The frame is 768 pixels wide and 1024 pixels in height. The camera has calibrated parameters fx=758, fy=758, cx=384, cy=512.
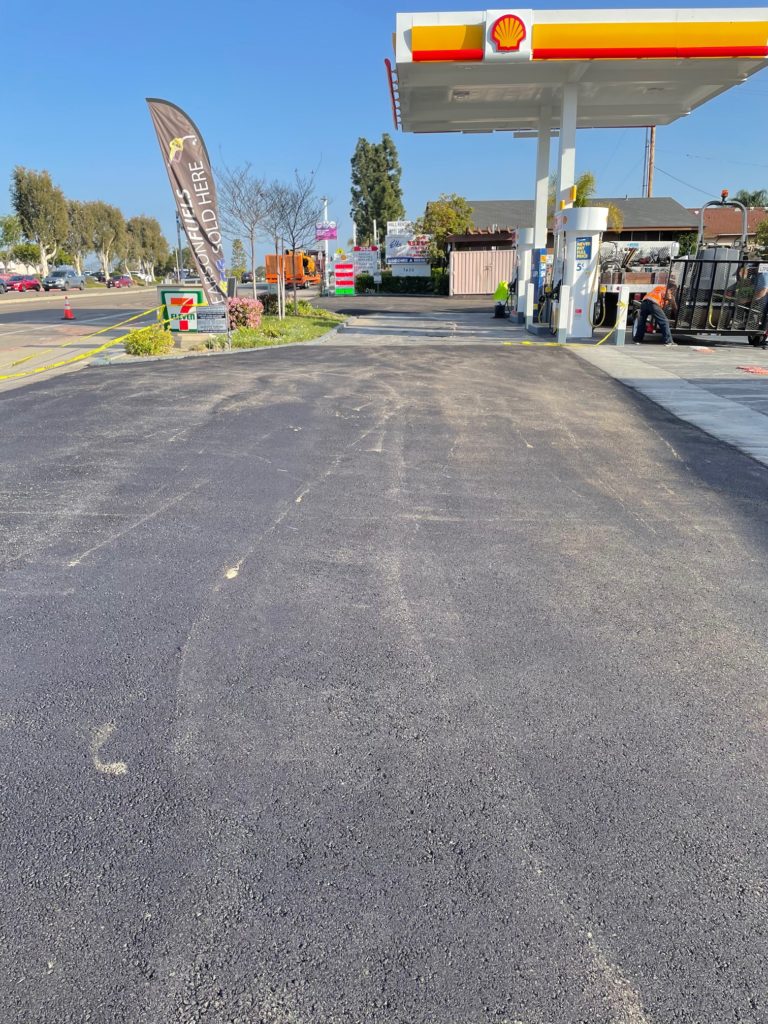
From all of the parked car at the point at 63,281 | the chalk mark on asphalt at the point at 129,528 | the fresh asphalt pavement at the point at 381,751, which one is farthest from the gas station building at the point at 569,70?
the parked car at the point at 63,281

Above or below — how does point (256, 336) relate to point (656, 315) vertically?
below

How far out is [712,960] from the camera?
2352 millimetres

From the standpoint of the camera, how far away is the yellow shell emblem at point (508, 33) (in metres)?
17.8

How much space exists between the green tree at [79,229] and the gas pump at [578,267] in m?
77.4

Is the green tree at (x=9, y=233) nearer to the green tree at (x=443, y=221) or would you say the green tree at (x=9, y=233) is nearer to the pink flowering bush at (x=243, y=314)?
the green tree at (x=443, y=221)

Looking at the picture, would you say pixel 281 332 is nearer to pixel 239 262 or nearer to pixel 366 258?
pixel 366 258

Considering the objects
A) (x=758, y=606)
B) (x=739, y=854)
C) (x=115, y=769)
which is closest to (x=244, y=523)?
(x=115, y=769)

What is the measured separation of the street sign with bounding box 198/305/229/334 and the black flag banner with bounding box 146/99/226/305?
3.81 ft

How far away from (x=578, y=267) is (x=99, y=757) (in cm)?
1965

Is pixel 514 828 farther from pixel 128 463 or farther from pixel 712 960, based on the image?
pixel 128 463

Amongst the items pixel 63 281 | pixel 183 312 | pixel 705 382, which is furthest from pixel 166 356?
pixel 63 281

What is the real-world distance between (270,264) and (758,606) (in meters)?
41.7

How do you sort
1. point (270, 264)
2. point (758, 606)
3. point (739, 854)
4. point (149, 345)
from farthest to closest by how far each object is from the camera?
point (270, 264), point (149, 345), point (758, 606), point (739, 854)

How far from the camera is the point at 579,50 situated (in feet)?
60.3
